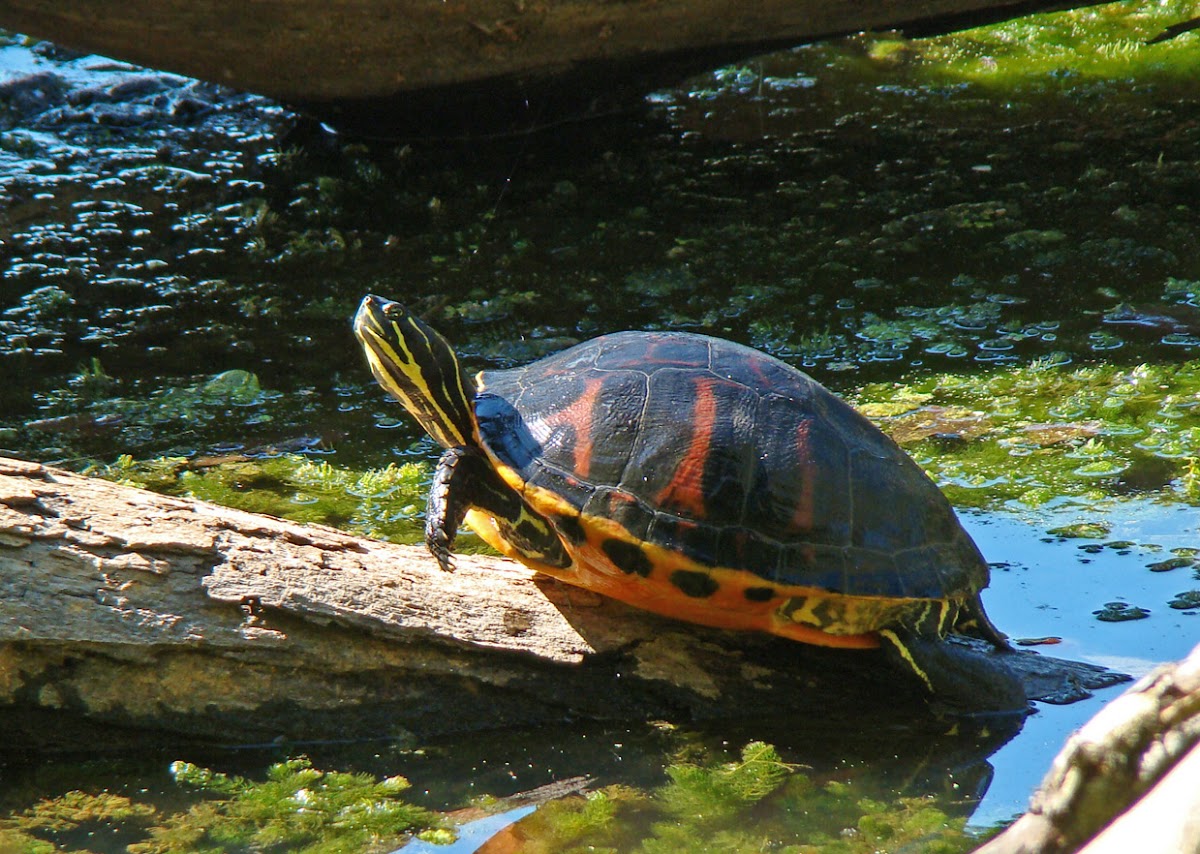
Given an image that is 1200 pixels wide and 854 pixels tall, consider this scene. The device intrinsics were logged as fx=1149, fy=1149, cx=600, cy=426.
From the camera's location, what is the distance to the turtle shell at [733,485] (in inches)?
114

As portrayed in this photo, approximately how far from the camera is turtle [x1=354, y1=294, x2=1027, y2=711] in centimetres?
291

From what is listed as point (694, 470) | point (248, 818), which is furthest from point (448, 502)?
point (248, 818)

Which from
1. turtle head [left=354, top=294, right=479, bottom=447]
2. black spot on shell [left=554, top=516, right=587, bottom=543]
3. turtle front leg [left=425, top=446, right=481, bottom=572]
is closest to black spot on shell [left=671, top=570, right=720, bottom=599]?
black spot on shell [left=554, top=516, right=587, bottom=543]

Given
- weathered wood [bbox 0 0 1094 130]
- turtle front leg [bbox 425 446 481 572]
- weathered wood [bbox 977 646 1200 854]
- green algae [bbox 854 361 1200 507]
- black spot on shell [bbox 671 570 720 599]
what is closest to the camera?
weathered wood [bbox 977 646 1200 854]

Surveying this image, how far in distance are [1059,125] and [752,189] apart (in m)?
2.37

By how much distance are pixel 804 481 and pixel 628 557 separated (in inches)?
20.0

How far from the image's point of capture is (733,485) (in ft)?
9.76

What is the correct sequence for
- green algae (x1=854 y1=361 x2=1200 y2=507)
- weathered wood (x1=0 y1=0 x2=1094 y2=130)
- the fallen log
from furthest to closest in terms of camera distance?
weathered wood (x1=0 y1=0 x2=1094 y2=130), green algae (x1=854 y1=361 x2=1200 y2=507), the fallen log

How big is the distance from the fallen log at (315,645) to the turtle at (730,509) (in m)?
0.13

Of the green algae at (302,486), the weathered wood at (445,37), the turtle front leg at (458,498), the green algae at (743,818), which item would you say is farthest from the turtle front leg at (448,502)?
the weathered wood at (445,37)

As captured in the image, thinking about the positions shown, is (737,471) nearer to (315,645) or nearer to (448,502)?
(448,502)

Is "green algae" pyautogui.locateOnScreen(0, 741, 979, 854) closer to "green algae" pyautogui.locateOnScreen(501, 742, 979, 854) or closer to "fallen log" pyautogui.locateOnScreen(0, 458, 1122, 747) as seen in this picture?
"green algae" pyautogui.locateOnScreen(501, 742, 979, 854)

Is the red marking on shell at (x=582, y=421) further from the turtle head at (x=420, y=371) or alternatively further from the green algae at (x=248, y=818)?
the green algae at (x=248, y=818)

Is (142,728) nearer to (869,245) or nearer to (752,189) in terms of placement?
(869,245)
